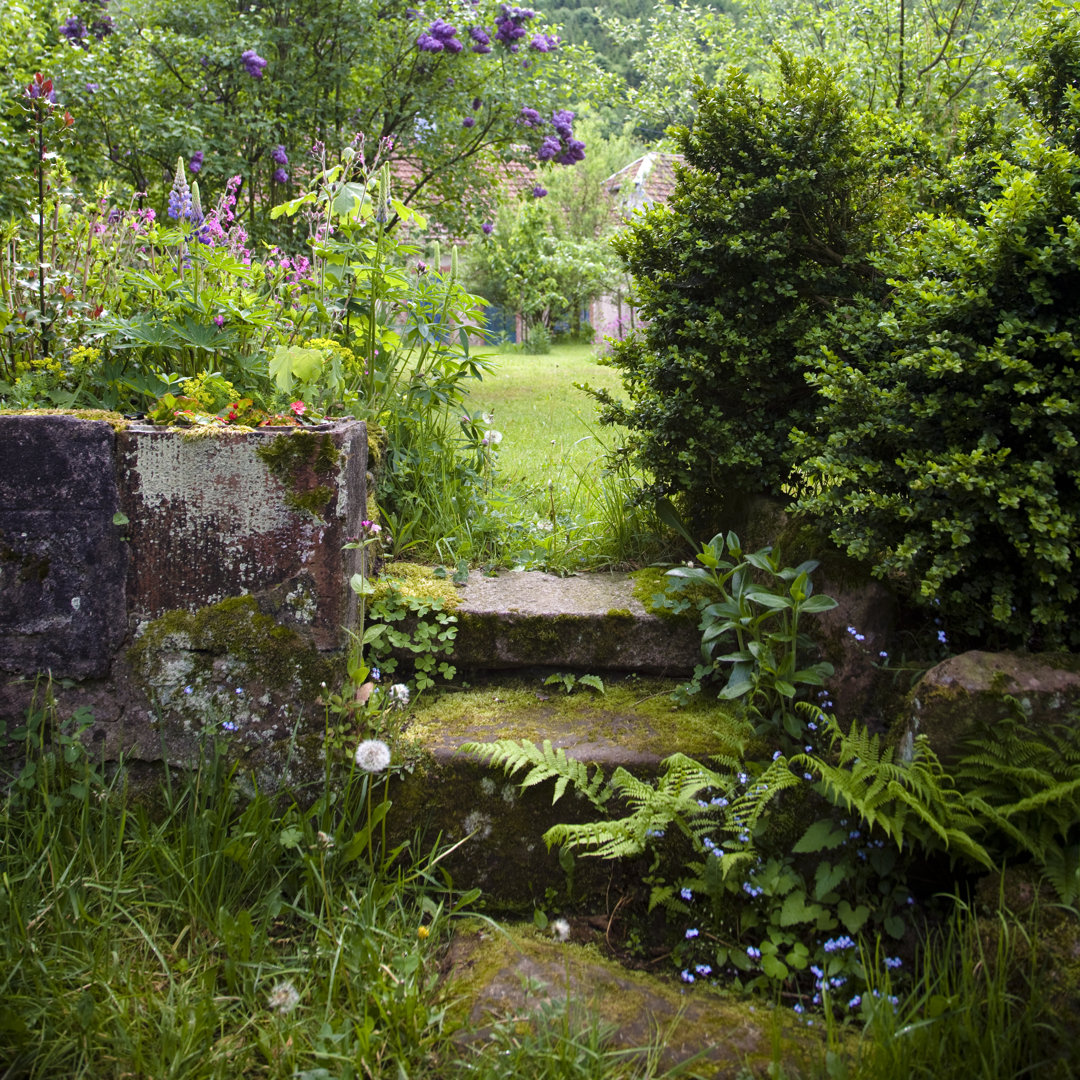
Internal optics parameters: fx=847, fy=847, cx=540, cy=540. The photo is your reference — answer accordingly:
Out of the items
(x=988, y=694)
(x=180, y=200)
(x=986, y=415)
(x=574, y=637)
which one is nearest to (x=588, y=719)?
(x=574, y=637)

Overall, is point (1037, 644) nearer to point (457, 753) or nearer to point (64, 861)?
point (457, 753)

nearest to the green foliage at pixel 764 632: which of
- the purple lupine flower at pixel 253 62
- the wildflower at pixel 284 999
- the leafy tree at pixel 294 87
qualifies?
the wildflower at pixel 284 999

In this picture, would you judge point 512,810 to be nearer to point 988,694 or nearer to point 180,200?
point 988,694

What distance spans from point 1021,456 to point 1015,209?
61cm

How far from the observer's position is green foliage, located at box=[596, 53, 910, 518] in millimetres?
2666

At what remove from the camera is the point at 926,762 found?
1.98 meters

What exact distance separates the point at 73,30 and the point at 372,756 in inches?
261

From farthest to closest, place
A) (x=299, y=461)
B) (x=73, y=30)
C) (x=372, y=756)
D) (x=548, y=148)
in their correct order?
(x=548, y=148) → (x=73, y=30) → (x=299, y=461) → (x=372, y=756)

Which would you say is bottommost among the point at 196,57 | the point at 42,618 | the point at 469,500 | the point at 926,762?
the point at 926,762

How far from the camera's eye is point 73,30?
6.24m

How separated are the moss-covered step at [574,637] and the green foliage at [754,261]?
513mm

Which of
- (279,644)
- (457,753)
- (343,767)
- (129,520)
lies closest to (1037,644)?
(457,753)

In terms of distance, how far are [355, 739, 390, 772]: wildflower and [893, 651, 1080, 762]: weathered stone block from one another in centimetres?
133

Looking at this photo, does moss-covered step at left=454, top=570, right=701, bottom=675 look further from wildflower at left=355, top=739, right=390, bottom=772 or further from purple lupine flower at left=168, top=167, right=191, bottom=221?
purple lupine flower at left=168, top=167, right=191, bottom=221
